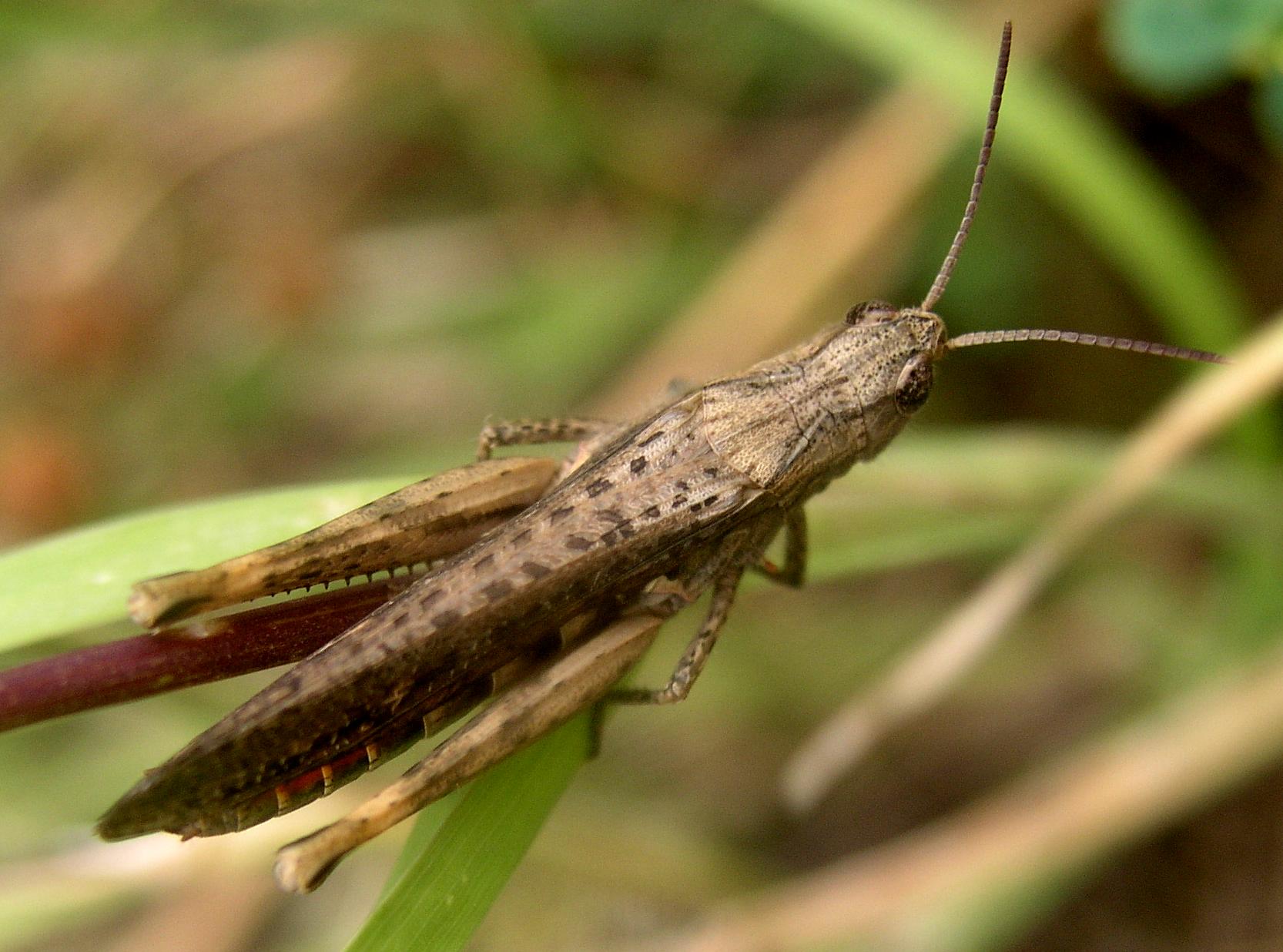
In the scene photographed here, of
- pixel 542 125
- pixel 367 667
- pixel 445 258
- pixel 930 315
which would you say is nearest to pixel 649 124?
pixel 542 125

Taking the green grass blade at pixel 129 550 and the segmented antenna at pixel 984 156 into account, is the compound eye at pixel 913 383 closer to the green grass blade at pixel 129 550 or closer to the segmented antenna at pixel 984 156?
the segmented antenna at pixel 984 156

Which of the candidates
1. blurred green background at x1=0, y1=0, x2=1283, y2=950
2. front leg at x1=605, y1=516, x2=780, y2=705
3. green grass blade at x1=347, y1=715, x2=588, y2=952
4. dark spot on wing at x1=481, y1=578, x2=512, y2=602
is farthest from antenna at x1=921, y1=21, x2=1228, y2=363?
green grass blade at x1=347, y1=715, x2=588, y2=952

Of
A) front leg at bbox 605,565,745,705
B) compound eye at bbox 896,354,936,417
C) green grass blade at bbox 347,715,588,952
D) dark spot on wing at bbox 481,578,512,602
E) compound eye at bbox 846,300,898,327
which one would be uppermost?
compound eye at bbox 846,300,898,327

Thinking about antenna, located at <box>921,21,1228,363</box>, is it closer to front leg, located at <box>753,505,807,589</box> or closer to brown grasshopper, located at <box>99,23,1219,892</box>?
brown grasshopper, located at <box>99,23,1219,892</box>

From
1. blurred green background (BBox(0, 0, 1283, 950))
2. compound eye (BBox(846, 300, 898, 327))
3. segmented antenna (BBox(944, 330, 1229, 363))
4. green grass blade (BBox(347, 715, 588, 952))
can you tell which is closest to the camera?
green grass blade (BBox(347, 715, 588, 952))

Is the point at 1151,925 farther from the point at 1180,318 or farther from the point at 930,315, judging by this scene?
the point at 930,315

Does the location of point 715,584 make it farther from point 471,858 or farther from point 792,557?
point 471,858
